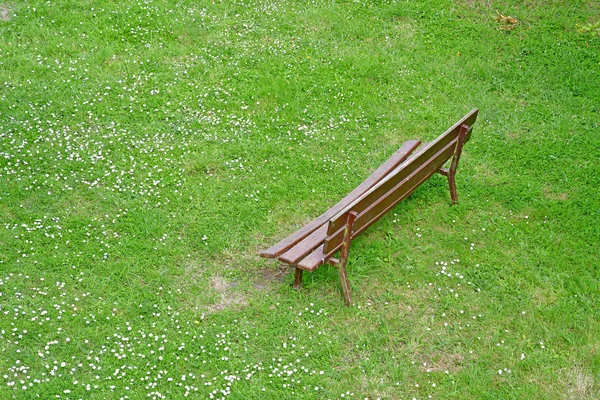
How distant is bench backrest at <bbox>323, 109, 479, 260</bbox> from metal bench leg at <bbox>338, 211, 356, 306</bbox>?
0.05 meters

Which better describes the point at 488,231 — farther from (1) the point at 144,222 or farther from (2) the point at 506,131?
(1) the point at 144,222

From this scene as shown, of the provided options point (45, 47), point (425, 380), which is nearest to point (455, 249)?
point (425, 380)

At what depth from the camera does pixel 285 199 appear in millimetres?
6676

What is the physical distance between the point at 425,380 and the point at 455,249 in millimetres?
1513

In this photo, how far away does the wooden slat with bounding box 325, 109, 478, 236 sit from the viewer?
17.4 feet

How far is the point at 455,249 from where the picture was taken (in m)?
6.16

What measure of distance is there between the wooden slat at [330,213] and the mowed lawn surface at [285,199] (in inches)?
13.4

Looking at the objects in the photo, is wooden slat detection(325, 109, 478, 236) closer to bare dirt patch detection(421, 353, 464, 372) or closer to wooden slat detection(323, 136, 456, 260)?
wooden slat detection(323, 136, 456, 260)

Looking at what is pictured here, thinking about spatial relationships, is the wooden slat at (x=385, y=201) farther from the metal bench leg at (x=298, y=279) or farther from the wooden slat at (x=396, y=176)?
the metal bench leg at (x=298, y=279)

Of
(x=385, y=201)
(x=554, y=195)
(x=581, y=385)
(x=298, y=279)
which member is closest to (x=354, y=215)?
(x=385, y=201)

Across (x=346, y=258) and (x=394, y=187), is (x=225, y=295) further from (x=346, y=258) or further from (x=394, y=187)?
(x=394, y=187)

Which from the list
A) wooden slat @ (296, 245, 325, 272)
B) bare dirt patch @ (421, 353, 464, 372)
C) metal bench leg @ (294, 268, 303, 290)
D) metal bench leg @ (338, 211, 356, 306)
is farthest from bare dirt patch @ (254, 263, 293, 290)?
bare dirt patch @ (421, 353, 464, 372)

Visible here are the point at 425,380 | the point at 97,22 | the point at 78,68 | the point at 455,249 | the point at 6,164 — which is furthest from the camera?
the point at 97,22

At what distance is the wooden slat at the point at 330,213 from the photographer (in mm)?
5559
